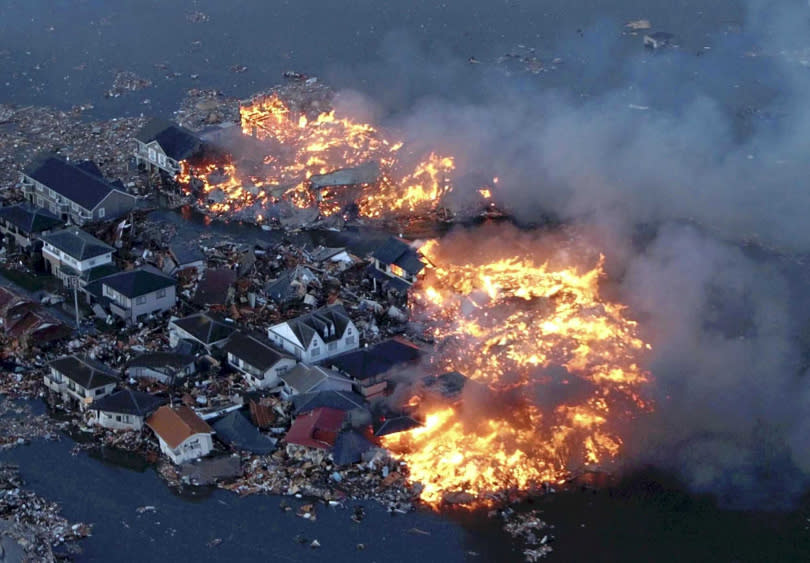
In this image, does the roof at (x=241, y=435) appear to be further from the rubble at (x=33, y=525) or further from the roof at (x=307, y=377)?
the rubble at (x=33, y=525)

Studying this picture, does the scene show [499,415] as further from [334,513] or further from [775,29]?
[775,29]

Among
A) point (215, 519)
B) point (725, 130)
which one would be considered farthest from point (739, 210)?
point (215, 519)

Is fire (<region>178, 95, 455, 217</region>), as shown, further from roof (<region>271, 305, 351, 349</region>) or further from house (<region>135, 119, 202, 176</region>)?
roof (<region>271, 305, 351, 349</region>)

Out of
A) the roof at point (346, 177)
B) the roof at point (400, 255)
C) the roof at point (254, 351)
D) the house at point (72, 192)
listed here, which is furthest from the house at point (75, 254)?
the roof at point (346, 177)

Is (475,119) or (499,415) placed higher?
(475,119)

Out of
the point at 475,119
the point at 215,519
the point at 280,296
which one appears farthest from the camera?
the point at 475,119

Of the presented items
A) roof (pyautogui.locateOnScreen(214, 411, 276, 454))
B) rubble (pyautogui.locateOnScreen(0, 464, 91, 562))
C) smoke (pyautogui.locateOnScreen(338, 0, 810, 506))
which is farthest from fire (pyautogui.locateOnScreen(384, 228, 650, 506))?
rubble (pyautogui.locateOnScreen(0, 464, 91, 562))
